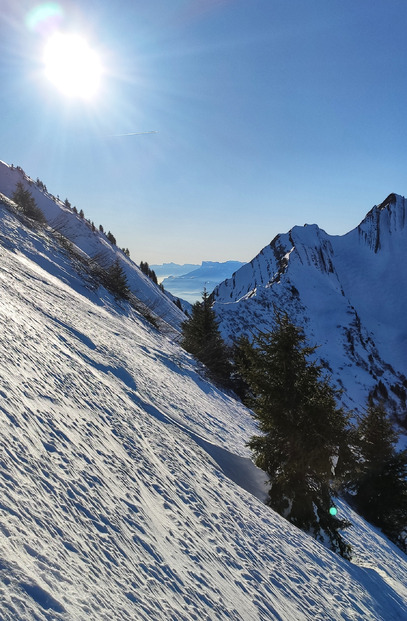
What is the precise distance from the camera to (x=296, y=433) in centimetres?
811

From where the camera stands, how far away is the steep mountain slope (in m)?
32.2

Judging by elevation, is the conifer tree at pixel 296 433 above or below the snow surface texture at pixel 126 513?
above

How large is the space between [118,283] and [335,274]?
296 ft

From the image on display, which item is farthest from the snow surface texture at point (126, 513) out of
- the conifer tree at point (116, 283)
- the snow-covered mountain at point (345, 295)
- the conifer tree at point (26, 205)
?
the snow-covered mountain at point (345, 295)

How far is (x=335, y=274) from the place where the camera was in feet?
318

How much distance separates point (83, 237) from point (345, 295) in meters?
83.0

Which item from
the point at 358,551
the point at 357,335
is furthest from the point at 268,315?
the point at 358,551

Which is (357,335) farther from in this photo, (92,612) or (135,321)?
(92,612)

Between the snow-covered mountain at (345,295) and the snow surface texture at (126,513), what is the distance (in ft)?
129

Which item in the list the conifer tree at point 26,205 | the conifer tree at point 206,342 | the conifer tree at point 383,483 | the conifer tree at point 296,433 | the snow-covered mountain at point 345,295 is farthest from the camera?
the snow-covered mountain at point 345,295

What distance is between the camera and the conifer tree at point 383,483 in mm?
15078

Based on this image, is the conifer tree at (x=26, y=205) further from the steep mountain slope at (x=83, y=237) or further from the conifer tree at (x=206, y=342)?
the conifer tree at (x=206, y=342)

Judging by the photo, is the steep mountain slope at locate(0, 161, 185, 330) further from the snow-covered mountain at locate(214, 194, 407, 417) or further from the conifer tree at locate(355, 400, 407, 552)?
the conifer tree at locate(355, 400, 407, 552)

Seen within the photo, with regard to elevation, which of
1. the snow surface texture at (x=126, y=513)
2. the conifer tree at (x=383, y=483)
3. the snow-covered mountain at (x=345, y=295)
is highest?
the snow-covered mountain at (x=345, y=295)
